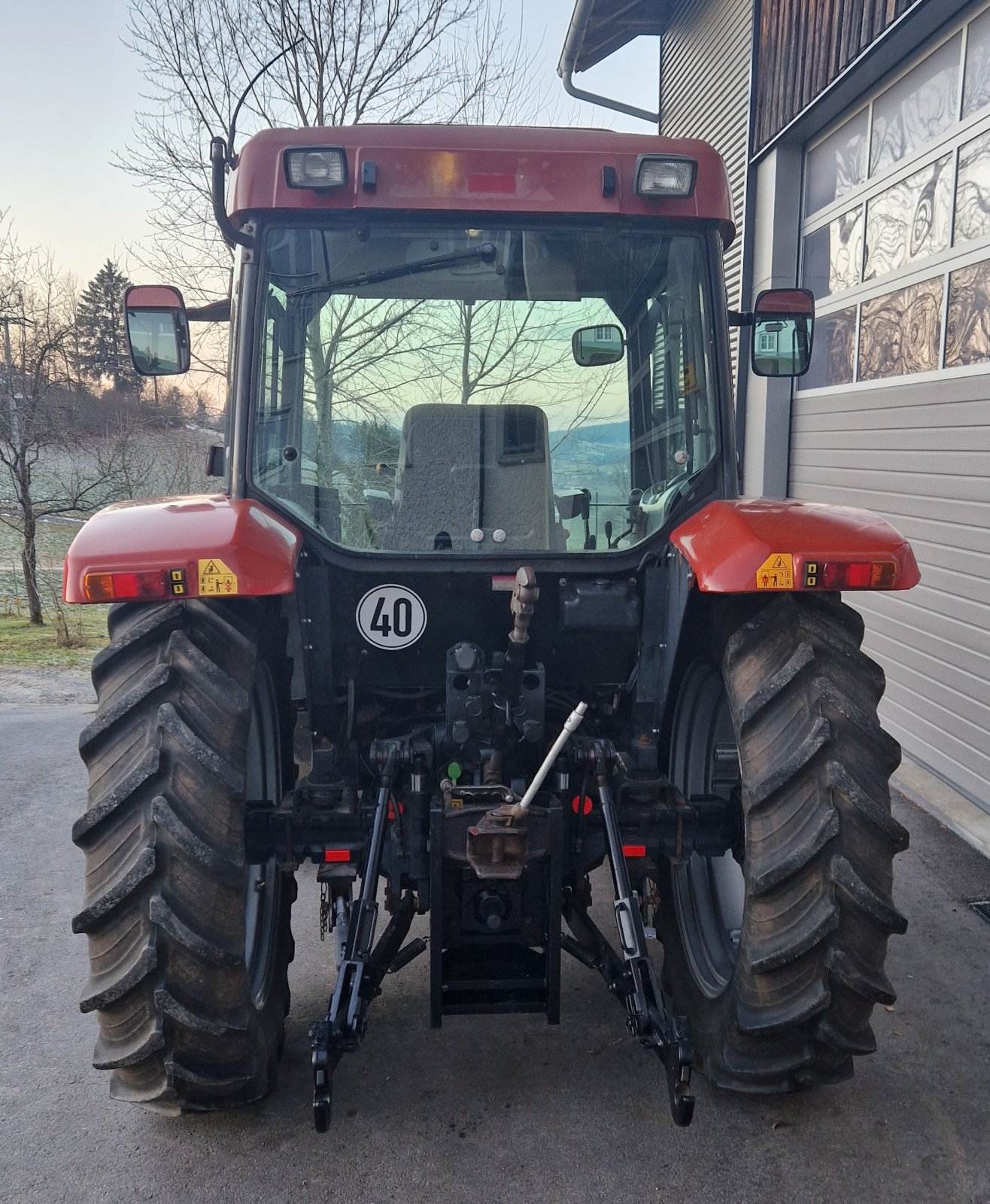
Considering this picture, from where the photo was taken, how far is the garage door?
5.04 meters

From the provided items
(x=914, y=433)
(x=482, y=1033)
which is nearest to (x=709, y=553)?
(x=482, y=1033)

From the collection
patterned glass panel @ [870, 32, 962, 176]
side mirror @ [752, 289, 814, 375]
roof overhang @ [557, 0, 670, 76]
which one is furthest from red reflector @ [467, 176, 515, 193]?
roof overhang @ [557, 0, 670, 76]

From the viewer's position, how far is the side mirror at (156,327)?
3.39 meters

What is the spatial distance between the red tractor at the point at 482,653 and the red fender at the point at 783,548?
0.4 inches

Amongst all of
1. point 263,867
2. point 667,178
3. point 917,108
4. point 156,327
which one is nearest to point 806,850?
point 263,867

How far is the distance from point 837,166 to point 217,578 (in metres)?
6.23

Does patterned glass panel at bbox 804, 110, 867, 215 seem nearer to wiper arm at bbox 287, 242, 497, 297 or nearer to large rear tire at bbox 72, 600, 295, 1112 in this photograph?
wiper arm at bbox 287, 242, 497, 297

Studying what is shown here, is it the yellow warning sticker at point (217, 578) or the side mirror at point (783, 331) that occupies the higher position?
the side mirror at point (783, 331)

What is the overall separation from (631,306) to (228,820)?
184 cm

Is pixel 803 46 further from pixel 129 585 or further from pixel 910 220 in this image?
pixel 129 585

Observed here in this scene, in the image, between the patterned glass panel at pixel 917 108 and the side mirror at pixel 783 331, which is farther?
the patterned glass panel at pixel 917 108

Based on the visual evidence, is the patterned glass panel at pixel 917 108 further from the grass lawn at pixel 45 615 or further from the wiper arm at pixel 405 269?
the grass lawn at pixel 45 615

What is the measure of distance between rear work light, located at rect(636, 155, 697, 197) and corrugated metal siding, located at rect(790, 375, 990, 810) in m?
2.74

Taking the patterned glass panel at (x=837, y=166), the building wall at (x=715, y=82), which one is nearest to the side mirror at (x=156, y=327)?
the patterned glass panel at (x=837, y=166)
